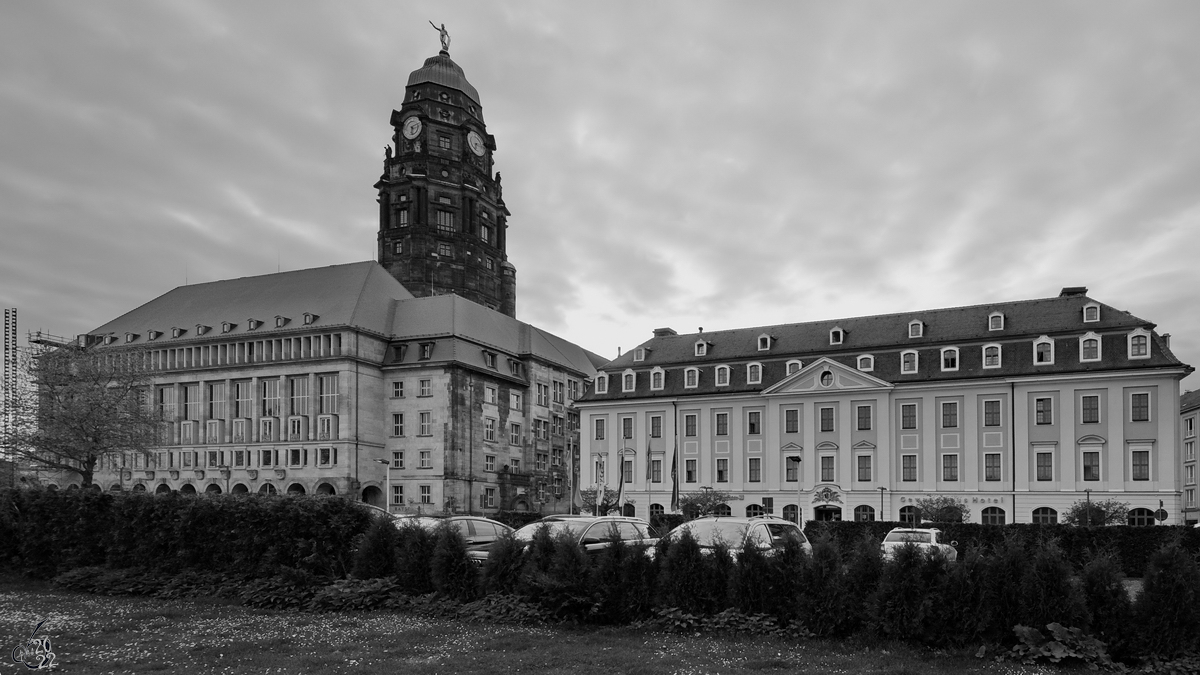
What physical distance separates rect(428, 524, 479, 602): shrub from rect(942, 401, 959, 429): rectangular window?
47038 millimetres

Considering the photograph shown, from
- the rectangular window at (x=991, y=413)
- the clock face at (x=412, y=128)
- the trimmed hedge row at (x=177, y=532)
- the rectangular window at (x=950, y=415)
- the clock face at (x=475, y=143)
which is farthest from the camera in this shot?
the clock face at (x=475, y=143)

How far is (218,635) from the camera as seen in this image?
50.0 feet

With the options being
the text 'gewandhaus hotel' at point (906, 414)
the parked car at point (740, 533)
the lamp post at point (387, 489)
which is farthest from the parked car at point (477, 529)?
the lamp post at point (387, 489)

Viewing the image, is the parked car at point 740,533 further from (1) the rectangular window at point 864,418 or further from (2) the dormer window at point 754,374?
(2) the dormer window at point 754,374

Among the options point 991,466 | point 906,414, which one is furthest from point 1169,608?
point 906,414

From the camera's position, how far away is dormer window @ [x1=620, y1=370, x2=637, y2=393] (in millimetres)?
68869

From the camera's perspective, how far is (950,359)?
192 feet

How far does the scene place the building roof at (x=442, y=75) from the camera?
109312 mm

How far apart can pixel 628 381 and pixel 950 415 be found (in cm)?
2323

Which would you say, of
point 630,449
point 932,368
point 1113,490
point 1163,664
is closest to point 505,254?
point 630,449

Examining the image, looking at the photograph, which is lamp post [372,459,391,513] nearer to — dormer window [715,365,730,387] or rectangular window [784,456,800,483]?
dormer window [715,365,730,387]

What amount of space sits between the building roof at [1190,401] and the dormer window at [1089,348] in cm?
5378

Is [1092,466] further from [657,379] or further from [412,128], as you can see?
[412,128]

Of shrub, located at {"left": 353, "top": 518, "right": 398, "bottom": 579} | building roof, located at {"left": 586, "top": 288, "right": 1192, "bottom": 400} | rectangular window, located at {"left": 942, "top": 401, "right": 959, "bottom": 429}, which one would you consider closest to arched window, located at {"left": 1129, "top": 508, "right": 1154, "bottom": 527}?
building roof, located at {"left": 586, "top": 288, "right": 1192, "bottom": 400}
